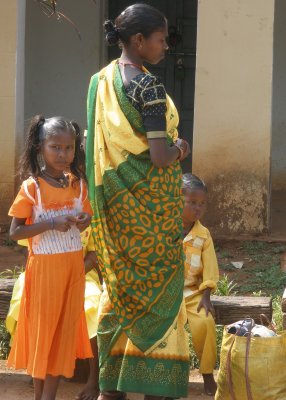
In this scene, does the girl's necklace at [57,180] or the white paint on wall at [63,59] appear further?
the white paint on wall at [63,59]

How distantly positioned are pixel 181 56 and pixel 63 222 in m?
6.71

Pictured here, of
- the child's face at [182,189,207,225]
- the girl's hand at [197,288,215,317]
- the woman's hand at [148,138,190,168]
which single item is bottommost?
the girl's hand at [197,288,215,317]

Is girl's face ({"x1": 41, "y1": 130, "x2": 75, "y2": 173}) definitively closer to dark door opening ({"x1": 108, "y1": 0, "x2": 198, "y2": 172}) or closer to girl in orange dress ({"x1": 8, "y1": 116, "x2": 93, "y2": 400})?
girl in orange dress ({"x1": 8, "y1": 116, "x2": 93, "y2": 400})

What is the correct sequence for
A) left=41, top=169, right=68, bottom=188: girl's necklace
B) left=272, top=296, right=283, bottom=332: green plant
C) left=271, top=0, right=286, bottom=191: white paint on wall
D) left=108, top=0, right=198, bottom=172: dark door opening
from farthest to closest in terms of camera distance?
left=108, top=0, right=198, bottom=172: dark door opening → left=271, top=0, right=286, bottom=191: white paint on wall → left=272, top=296, right=283, bottom=332: green plant → left=41, top=169, right=68, bottom=188: girl's necklace

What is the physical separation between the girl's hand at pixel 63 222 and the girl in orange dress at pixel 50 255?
0.02 m

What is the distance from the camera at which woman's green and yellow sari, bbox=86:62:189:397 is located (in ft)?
14.5

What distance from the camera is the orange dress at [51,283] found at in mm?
4625

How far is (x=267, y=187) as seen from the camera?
8.76m

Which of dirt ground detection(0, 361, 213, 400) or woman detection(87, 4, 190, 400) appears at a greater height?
woman detection(87, 4, 190, 400)

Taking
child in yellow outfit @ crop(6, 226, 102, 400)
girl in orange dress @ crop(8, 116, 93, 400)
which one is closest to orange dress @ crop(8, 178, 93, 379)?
girl in orange dress @ crop(8, 116, 93, 400)

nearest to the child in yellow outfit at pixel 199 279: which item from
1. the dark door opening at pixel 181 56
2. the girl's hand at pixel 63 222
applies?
the girl's hand at pixel 63 222

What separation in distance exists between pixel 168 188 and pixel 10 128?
187 inches

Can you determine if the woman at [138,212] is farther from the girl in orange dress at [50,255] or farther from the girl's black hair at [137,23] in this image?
the girl in orange dress at [50,255]

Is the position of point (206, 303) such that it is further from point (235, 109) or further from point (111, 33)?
point (235, 109)
